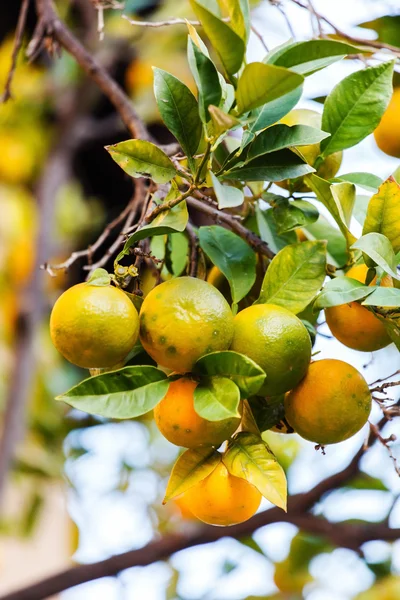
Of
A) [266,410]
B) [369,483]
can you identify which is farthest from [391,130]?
[369,483]

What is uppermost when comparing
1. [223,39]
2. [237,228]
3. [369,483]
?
[223,39]

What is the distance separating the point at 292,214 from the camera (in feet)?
2.18

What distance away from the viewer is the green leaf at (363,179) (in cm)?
65

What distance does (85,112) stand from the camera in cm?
190

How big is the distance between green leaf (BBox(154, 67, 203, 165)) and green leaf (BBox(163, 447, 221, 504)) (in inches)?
9.8

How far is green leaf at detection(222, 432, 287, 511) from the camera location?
500 millimetres

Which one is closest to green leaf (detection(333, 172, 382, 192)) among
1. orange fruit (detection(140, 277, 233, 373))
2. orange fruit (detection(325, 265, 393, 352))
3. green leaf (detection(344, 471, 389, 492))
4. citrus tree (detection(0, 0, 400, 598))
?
citrus tree (detection(0, 0, 400, 598))

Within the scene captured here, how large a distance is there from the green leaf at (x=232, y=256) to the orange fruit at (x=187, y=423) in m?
0.12

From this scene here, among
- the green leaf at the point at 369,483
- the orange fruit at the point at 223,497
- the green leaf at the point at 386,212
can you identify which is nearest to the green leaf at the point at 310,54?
the green leaf at the point at 386,212

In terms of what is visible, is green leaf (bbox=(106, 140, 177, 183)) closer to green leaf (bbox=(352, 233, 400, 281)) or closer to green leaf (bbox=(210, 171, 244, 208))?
green leaf (bbox=(210, 171, 244, 208))

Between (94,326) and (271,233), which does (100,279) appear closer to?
(94,326)

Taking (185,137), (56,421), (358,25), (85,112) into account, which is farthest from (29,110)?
(185,137)

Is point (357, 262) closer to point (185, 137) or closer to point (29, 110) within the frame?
point (185, 137)

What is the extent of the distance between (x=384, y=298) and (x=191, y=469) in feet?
0.69
